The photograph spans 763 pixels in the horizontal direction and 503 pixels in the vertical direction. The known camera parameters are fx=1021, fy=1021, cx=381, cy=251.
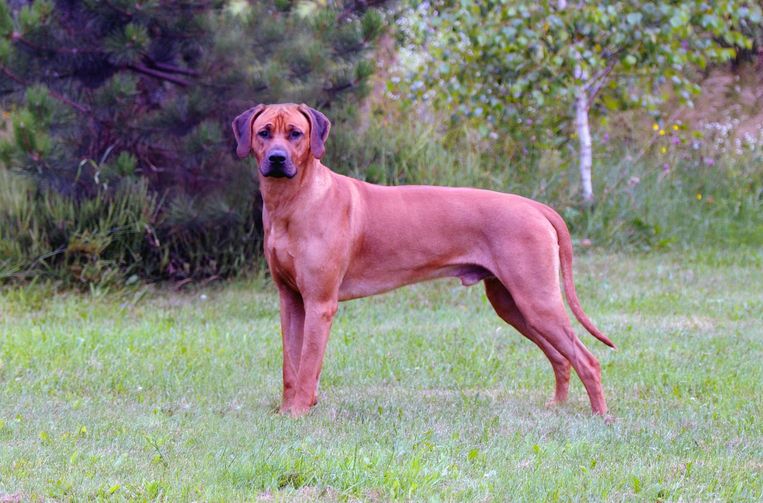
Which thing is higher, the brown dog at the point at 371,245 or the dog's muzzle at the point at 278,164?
the dog's muzzle at the point at 278,164

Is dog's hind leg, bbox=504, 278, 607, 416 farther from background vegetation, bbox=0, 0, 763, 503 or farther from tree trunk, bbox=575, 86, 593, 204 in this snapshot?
tree trunk, bbox=575, 86, 593, 204

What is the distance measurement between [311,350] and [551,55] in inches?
263

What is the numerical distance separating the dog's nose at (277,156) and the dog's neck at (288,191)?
0.62ft

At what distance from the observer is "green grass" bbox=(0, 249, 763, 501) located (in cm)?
400

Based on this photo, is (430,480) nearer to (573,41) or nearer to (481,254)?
(481,254)

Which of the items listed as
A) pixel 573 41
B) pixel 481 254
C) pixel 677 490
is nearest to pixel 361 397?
pixel 481 254

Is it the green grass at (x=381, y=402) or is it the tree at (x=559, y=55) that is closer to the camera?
the green grass at (x=381, y=402)

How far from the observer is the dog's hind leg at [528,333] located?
5879 mm

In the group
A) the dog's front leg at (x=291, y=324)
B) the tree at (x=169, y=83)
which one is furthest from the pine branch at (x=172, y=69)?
the dog's front leg at (x=291, y=324)

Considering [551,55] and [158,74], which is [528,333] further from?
[551,55]

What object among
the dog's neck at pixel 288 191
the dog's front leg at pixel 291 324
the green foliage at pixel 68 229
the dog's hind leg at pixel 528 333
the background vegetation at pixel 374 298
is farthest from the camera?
the green foliage at pixel 68 229

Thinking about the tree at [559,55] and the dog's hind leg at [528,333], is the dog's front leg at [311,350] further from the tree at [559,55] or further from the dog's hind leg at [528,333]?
the tree at [559,55]

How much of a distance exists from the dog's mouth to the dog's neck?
131 millimetres

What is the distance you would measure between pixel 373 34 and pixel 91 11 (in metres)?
2.42
